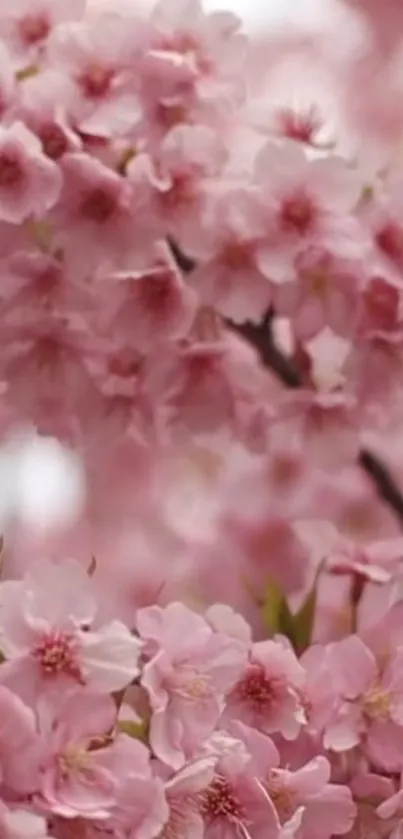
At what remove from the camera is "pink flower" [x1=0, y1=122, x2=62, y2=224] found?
0.68 m

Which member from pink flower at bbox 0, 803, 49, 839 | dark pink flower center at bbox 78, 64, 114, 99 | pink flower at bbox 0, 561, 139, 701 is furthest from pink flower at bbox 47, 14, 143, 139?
pink flower at bbox 0, 803, 49, 839

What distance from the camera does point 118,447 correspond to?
33.9 inches

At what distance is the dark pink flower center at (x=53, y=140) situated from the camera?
0.69 metres

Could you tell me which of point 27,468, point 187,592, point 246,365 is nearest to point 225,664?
point 246,365

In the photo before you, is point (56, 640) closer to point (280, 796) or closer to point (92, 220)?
point (280, 796)

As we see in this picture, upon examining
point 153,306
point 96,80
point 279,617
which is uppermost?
point 96,80

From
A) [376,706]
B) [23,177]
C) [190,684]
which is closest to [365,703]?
[376,706]

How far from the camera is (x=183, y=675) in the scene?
23.7 inches

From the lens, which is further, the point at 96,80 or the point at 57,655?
the point at 96,80

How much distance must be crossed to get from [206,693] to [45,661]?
85mm

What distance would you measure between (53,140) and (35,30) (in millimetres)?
87

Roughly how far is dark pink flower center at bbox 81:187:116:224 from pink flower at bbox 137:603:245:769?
23 centimetres

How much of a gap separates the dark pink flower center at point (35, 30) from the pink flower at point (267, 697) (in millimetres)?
369

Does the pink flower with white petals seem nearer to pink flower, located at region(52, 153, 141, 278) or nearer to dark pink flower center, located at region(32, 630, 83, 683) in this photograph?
pink flower, located at region(52, 153, 141, 278)
